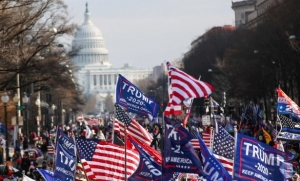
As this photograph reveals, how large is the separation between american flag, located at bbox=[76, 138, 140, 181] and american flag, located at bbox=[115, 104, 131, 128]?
2938mm

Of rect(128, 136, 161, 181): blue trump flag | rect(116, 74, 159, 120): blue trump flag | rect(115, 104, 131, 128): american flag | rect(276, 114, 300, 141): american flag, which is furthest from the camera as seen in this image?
rect(116, 74, 159, 120): blue trump flag

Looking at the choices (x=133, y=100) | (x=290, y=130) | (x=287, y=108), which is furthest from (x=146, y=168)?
(x=287, y=108)

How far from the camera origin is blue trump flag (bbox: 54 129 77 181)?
2201 cm

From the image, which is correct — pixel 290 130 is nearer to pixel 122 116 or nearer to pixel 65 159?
pixel 122 116

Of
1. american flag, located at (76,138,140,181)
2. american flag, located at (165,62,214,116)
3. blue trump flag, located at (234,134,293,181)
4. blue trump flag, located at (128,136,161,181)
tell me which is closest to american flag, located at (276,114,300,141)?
american flag, located at (165,62,214,116)

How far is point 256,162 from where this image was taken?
717 inches

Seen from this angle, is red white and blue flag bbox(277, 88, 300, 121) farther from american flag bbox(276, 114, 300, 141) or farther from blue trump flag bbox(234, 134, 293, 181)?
blue trump flag bbox(234, 134, 293, 181)

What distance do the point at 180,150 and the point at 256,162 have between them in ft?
6.00

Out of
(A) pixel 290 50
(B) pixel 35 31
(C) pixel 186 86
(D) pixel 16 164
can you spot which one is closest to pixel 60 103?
(A) pixel 290 50

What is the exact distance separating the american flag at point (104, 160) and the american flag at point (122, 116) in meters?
2.94

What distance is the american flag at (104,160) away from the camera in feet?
74.2

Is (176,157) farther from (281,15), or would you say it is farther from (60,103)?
(60,103)

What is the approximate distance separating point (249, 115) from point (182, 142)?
23688 mm

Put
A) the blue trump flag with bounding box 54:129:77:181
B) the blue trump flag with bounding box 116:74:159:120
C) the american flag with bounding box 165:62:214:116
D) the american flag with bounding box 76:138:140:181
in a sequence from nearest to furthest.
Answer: the blue trump flag with bounding box 54:129:77:181 → the american flag with bounding box 76:138:140:181 → the american flag with bounding box 165:62:214:116 → the blue trump flag with bounding box 116:74:159:120
